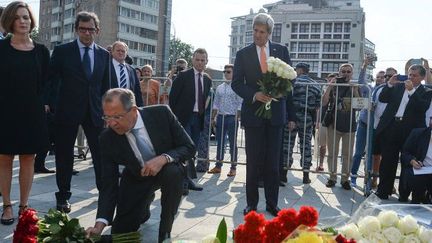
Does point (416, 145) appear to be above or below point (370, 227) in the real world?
above

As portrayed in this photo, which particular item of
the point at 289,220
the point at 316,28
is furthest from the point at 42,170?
the point at 316,28

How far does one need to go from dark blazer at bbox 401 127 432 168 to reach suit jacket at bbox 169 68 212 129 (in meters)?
2.77

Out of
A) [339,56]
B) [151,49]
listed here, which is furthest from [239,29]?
[151,49]

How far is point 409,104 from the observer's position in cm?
614

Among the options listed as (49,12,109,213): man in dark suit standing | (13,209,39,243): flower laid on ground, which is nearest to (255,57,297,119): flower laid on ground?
(49,12,109,213): man in dark suit standing

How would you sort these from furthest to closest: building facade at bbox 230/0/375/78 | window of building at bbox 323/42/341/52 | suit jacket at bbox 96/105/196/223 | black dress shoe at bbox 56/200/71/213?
window of building at bbox 323/42/341/52 → building facade at bbox 230/0/375/78 → black dress shoe at bbox 56/200/71/213 → suit jacket at bbox 96/105/196/223

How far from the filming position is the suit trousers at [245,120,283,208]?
16.3 feet

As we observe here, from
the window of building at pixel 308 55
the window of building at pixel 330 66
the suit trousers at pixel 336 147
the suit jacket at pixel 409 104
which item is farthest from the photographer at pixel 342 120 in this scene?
the window of building at pixel 308 55

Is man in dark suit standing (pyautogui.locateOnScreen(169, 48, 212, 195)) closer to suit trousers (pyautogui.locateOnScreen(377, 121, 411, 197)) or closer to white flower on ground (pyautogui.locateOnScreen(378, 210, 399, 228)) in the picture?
suit trousers (pyautogui.locateOnScreen(377, 121, 411, 197))

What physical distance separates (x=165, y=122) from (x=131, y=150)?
1.19 ft

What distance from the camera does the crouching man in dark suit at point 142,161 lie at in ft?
10.8

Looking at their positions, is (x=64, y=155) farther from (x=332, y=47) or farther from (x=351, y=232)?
(x=332, y=47)

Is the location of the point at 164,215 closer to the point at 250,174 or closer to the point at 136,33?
the point at 250,174

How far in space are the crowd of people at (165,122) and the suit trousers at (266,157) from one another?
11mm
